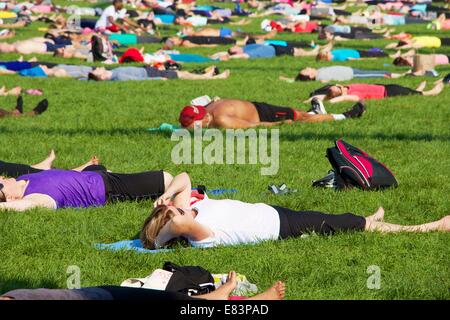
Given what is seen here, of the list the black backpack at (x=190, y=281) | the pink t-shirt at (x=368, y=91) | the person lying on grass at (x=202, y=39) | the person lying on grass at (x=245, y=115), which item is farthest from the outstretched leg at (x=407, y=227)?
the person lying on grass at (x=202, y=39)

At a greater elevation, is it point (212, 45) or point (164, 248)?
point (164, 248)

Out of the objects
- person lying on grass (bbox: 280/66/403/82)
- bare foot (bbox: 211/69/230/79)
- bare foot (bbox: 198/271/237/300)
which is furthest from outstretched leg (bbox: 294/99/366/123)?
bare foot (bbox: 198/271/237/300)

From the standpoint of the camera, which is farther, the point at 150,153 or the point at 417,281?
the point at 150,153

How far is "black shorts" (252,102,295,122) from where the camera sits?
1234cm

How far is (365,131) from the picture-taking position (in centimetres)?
1174

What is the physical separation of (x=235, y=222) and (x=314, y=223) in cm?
62

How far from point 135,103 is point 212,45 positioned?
11329mm

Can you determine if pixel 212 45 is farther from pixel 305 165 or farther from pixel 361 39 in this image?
pixel 305 165

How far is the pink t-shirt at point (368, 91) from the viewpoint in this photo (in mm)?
14498

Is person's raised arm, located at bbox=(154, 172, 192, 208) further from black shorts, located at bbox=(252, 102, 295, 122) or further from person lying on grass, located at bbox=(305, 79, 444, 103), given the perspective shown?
person lying on grass, located at bbox=(305, 79, 444, 103)

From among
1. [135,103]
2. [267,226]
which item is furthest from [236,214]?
[135,103]

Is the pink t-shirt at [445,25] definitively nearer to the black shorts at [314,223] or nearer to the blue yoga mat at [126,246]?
the black shorts at [314,223]

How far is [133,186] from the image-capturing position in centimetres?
823

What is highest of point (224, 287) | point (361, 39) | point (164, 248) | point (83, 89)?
point (224, 287)
